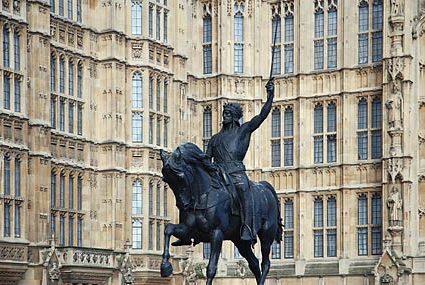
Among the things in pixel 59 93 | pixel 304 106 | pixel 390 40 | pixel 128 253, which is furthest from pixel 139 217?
pixel 390 40

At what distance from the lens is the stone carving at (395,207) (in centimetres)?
3806

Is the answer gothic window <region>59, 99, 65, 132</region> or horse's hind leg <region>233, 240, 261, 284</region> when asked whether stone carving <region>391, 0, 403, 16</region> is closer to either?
gothic window <region>59, 99, 65, 132</region>

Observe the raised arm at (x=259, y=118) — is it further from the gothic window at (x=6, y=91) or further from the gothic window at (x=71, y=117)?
the gothic window at (x=71, y=117)

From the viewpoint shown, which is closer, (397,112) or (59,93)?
(59,93)

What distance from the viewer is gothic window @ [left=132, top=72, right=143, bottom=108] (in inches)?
1506

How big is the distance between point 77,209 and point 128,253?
2370 mm

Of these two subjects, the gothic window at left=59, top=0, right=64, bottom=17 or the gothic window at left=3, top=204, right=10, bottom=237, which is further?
the gothic window at left=59, top=0, right=64, bottom=17

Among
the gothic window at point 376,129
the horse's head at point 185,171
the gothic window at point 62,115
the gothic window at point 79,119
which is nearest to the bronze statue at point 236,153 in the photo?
the horse's head at point 185,171

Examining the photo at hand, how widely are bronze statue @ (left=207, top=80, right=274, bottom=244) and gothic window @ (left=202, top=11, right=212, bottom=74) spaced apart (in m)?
26.3

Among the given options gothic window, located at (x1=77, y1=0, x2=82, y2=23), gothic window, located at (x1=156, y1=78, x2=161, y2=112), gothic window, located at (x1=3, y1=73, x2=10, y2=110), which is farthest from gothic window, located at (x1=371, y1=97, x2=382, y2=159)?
gothic window, located at (x1=3, y1=73, x2=10, y2=110)

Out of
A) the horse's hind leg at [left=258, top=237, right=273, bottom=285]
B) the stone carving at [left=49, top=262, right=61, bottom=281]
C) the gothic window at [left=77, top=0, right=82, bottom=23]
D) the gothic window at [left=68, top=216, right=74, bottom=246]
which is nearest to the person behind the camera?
the horse's hind leg at [left=258, top=237, right=273, bottom=285]

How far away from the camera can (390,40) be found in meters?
39.2

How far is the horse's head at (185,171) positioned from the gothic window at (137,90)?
22997 mm

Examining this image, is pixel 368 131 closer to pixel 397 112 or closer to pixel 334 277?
pixel 397 112
